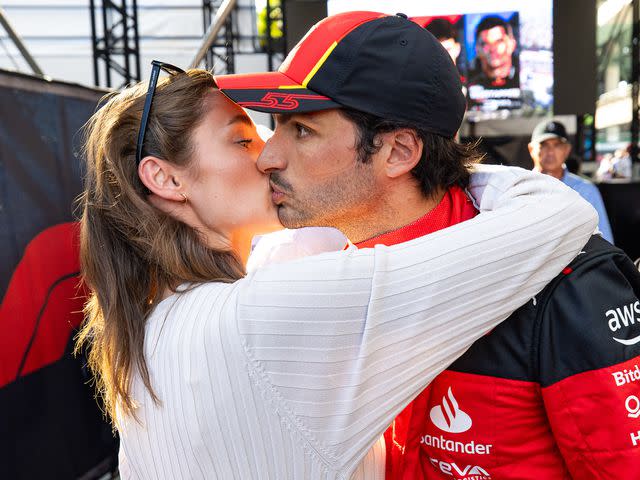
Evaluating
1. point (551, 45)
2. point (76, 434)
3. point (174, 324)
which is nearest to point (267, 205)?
point (174, 324)

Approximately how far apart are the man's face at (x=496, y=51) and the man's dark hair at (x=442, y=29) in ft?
1.07

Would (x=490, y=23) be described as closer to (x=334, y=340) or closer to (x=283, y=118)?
(x=283, y=118)

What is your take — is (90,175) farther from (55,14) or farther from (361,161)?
(55,14)

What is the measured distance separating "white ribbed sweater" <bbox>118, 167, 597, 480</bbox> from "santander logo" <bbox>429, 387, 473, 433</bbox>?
0.39 ft

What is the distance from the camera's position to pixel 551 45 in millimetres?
7305

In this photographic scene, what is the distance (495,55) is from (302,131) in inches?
250

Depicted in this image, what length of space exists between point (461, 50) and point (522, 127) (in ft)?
5.16

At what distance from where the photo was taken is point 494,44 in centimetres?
714

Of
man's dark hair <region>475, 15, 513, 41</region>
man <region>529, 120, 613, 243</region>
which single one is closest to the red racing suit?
man <region>529, 120, 613, 243</region>

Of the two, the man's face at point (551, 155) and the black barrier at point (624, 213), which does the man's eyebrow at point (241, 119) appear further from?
the black barrier at point (624, 213)

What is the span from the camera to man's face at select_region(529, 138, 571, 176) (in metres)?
5.24

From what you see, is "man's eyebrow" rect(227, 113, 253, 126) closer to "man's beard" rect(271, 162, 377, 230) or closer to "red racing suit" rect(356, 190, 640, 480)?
"man's beard" rect(271, 162, 377, 230)

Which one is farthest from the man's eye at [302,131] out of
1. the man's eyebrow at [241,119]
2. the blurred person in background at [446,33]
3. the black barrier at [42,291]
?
the blurred person in background at [446,33]

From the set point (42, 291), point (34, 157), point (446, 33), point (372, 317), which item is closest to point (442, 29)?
point (446, 33)
